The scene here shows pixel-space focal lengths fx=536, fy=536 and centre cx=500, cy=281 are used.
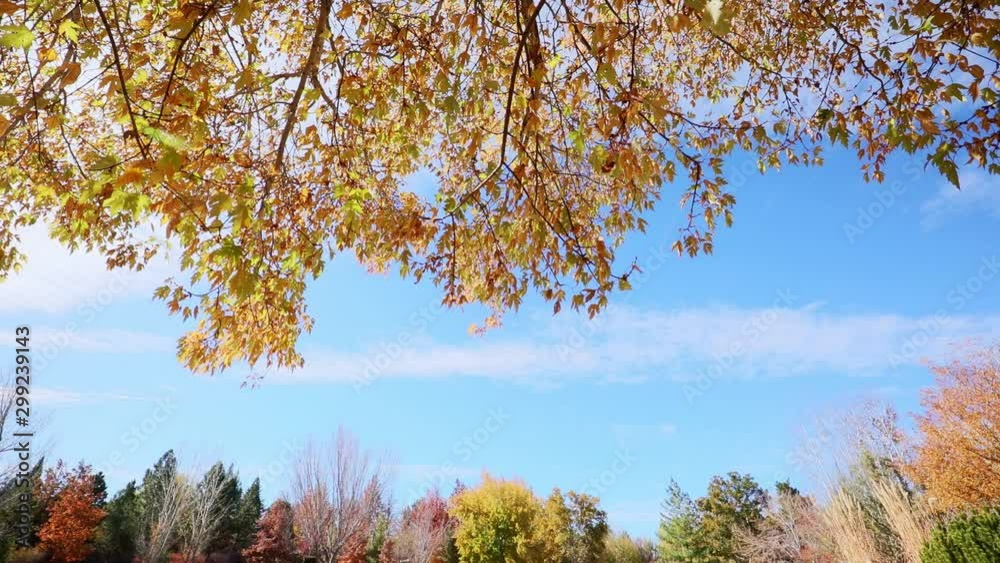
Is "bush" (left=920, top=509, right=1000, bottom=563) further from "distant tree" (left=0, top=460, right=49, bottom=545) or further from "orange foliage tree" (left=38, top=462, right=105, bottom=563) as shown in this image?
"orange foliage tree" (left=38, top=462, right=105, bottom=563)

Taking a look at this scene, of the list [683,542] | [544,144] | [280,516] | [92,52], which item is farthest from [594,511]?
[92,52]

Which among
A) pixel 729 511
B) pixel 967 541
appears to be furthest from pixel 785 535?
pixel 967 541

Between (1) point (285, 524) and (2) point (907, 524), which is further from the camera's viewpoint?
(1) point (285, 524)

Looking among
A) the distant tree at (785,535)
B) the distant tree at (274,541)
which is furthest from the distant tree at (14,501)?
the distant tree at (785,535)

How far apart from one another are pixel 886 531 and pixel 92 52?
21.5 metres

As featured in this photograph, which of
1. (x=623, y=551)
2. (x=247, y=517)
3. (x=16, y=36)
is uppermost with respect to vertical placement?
(x=16, y=36)

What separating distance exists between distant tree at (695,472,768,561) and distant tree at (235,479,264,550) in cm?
2154

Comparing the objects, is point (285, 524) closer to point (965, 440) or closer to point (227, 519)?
point (227, 519)

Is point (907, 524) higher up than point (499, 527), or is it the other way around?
point (907, 524)

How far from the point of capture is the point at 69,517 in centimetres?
1992

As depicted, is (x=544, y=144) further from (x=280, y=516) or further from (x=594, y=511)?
(x=280, y=516)

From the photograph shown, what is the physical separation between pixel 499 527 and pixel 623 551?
1017cm

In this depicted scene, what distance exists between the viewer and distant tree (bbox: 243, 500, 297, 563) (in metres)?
23.7

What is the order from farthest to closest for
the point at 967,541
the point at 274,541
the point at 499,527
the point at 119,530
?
1. the point at 274,541
2. the point at 119,530
3. the point at 499,527
4. the point at 967,541
